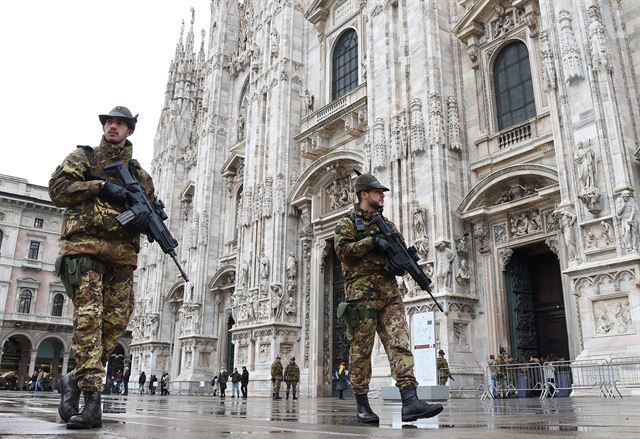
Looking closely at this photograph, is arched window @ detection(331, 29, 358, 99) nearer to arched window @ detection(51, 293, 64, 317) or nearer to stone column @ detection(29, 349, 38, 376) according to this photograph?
arched window @ detection(51, 293, 64, 317)

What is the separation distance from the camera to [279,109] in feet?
74.1

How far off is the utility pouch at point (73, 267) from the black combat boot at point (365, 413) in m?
2.26

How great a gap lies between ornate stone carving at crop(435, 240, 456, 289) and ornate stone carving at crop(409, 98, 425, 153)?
287cm

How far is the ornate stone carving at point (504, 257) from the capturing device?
47.0ft

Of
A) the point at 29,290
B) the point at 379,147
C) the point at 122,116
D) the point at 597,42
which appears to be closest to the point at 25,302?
the point at 29,290

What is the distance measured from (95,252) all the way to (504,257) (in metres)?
12.2

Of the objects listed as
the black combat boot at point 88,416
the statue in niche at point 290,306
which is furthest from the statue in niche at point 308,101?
the black combat boot at point 88,416

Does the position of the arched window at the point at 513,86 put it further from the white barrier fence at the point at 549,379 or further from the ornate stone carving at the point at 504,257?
the white barrier fence at the point at 549,379

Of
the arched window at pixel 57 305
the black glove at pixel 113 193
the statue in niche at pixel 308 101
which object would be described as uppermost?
the statue in niche at pixel 308 101

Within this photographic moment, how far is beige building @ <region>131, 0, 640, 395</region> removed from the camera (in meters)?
11.7

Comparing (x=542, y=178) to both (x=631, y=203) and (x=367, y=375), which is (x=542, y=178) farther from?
(x=367, y=375)

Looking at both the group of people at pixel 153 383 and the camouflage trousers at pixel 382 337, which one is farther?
the group of people at pixel 153 383

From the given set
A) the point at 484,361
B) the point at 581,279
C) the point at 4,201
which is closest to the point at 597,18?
the point at 581,279

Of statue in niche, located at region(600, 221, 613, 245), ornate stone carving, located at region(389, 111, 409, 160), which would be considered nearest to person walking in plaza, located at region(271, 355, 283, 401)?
ornate stone carving, located at region(389, 111, 409, 160)
